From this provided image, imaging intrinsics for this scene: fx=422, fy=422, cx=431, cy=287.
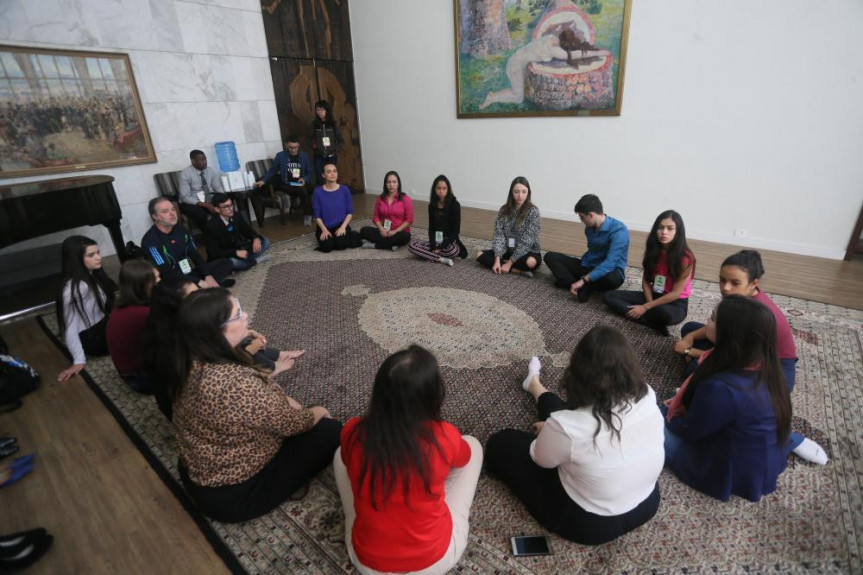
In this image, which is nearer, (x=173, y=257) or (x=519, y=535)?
(x=519, y=535)

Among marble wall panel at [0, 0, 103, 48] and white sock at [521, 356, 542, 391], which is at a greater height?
marble wall panel at [0, 0, 103, 48]

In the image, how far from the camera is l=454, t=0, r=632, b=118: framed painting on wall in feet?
15.4

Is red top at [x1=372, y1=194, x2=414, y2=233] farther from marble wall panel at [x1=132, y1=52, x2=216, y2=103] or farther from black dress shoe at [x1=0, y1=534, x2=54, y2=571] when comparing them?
black dress shoe at [x1=0, y1=534, x2=54, y2=571]

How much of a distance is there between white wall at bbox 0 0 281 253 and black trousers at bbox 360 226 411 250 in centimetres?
269

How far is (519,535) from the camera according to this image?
5.24 ft

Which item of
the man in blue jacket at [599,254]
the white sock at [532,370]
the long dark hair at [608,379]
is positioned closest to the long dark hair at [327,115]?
the man in blue jacket at [599,254]

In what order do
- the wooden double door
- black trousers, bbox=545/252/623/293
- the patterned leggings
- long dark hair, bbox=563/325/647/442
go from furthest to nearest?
the wooden double door < the patterned leggings < black trousers, bbox=545/252/623/293 < long dark hair, bbox=563/325/647/442

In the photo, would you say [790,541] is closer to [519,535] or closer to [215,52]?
[519,535]

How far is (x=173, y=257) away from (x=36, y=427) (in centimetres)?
166

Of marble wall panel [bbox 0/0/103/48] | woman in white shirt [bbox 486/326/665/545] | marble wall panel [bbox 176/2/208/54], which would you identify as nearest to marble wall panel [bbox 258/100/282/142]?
marble wall panel [bbox 176/2/208/54]

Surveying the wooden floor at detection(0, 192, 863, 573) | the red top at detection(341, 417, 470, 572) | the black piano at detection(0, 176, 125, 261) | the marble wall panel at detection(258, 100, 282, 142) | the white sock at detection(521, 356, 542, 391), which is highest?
the marble wall panel at detection(258, 100, 282, 142)

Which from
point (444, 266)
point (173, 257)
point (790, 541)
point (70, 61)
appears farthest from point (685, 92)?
point (70, 61)

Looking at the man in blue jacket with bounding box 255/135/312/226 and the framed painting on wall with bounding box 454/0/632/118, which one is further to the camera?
the man in blue jacket with bounding box 255/135/312/226

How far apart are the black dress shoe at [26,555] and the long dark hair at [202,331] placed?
91cm
